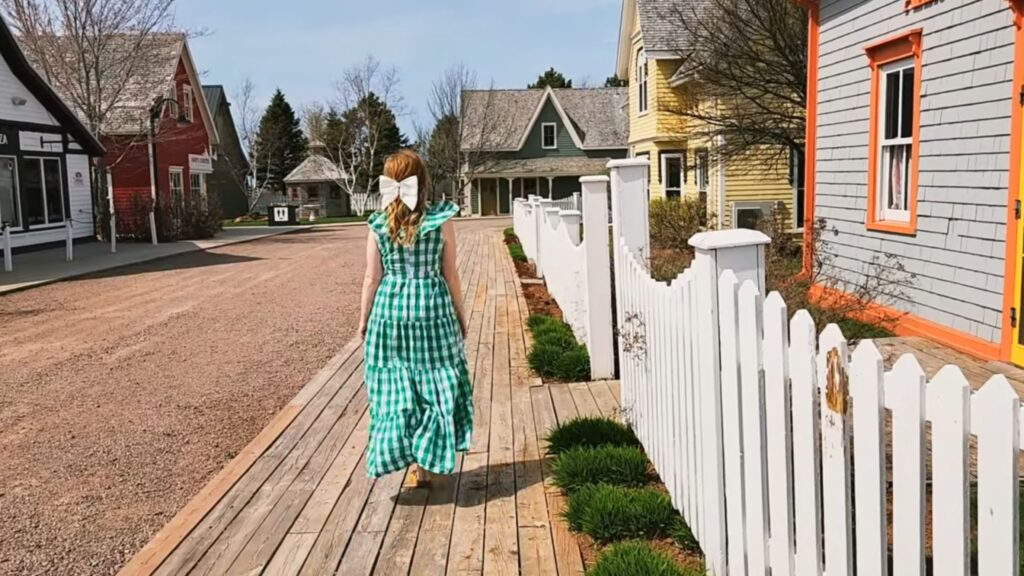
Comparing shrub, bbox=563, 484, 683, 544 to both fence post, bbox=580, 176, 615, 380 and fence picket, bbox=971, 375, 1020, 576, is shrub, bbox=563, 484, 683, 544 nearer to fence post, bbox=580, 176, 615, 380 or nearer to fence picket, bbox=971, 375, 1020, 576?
fence picket, bbox=971, 375, 1020, 576

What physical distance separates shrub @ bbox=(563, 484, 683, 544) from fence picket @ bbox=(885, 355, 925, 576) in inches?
74.0

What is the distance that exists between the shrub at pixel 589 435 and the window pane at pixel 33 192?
2212 cm

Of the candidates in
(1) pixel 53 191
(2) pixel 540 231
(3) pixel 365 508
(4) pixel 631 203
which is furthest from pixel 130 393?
(1) pixel 53 191

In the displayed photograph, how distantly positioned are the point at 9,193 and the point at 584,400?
21.4 meters

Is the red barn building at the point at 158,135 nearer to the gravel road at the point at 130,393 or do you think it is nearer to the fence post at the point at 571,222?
the gravel road at the point at 130,393

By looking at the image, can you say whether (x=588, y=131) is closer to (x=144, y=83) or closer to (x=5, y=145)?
(x=144, y=83)

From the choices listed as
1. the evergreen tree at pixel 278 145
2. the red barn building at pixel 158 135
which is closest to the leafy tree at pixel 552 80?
the evergreen tree at pixel 278 145

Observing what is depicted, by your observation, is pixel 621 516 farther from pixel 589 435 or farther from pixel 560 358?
pixel 560 358

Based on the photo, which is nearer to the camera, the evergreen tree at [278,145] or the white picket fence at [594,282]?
the white picket fence at [594,282]

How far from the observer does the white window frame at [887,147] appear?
8.71 meters

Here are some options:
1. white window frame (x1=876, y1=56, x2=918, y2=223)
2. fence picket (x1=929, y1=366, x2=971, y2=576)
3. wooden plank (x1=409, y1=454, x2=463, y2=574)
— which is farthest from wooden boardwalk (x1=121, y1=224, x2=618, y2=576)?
white window frame (x1=876, y1=56, x2=918, y2=223)

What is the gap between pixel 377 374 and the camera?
→ 4246mm

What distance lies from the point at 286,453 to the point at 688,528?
253 centimetres

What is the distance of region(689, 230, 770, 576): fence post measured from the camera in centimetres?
284
